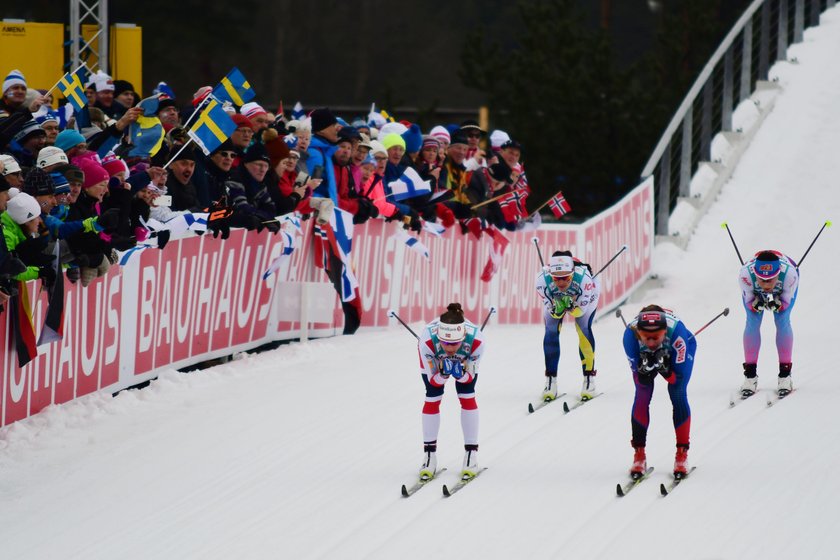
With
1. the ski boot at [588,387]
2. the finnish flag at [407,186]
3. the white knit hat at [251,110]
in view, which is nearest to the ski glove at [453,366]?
the ski boot at [588,387]

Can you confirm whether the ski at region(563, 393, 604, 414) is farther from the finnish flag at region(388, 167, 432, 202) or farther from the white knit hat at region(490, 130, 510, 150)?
the white knit hat at region(490, 130, 510, 150)

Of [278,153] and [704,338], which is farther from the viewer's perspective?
[704,338]

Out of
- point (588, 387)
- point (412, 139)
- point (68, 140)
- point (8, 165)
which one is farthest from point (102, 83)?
point (588, 387)

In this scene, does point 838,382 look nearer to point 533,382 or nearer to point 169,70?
point 533,382

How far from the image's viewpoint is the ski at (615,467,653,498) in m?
9.66

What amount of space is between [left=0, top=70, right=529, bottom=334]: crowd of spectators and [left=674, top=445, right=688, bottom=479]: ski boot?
454 centimetres

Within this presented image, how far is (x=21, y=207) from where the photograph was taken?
32.7ft

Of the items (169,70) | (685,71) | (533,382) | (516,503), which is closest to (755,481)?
(516,503)

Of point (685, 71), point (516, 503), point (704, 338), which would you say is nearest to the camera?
point (516, 503)

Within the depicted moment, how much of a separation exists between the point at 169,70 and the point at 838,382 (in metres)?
27.5

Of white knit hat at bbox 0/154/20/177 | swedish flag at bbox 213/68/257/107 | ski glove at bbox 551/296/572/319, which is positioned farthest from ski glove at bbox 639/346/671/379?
swedish flag at bbox 213/68/257/107

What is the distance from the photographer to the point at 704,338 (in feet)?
55.2

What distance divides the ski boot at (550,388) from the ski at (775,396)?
1.86m

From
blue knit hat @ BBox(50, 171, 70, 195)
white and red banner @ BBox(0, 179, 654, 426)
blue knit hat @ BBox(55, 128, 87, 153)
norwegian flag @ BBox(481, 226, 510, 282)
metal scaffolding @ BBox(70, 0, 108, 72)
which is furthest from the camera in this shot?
norwegian flag @ BBox(481, 226, 510, 282)
